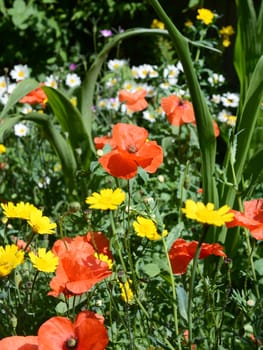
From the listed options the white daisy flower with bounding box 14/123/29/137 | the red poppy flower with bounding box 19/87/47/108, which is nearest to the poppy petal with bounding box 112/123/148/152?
the red poppy flower with bounding box 19/87/47/108

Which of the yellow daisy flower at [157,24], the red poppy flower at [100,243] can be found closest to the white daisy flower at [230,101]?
the yellow daisy flower at [157,24]

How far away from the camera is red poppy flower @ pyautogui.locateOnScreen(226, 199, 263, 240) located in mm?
1131

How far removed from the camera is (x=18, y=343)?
1.10m

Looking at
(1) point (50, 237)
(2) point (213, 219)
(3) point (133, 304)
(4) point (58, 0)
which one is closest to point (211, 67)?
(4) point (58, 0)

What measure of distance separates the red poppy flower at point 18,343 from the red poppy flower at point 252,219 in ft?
1.28

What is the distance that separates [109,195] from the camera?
3.81 ft

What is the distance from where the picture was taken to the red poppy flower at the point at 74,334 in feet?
3.43

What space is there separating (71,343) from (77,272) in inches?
5.3

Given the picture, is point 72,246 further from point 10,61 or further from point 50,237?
point 10,61

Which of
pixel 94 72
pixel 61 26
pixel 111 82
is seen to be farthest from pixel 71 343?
pixel 61 26

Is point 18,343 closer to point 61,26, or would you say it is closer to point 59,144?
→ point 59,144

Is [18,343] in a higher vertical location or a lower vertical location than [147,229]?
lower

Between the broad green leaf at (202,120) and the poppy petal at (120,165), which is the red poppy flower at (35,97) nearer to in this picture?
the broad green leaf at (202,120)

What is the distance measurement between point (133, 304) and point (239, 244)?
0.55 metres
